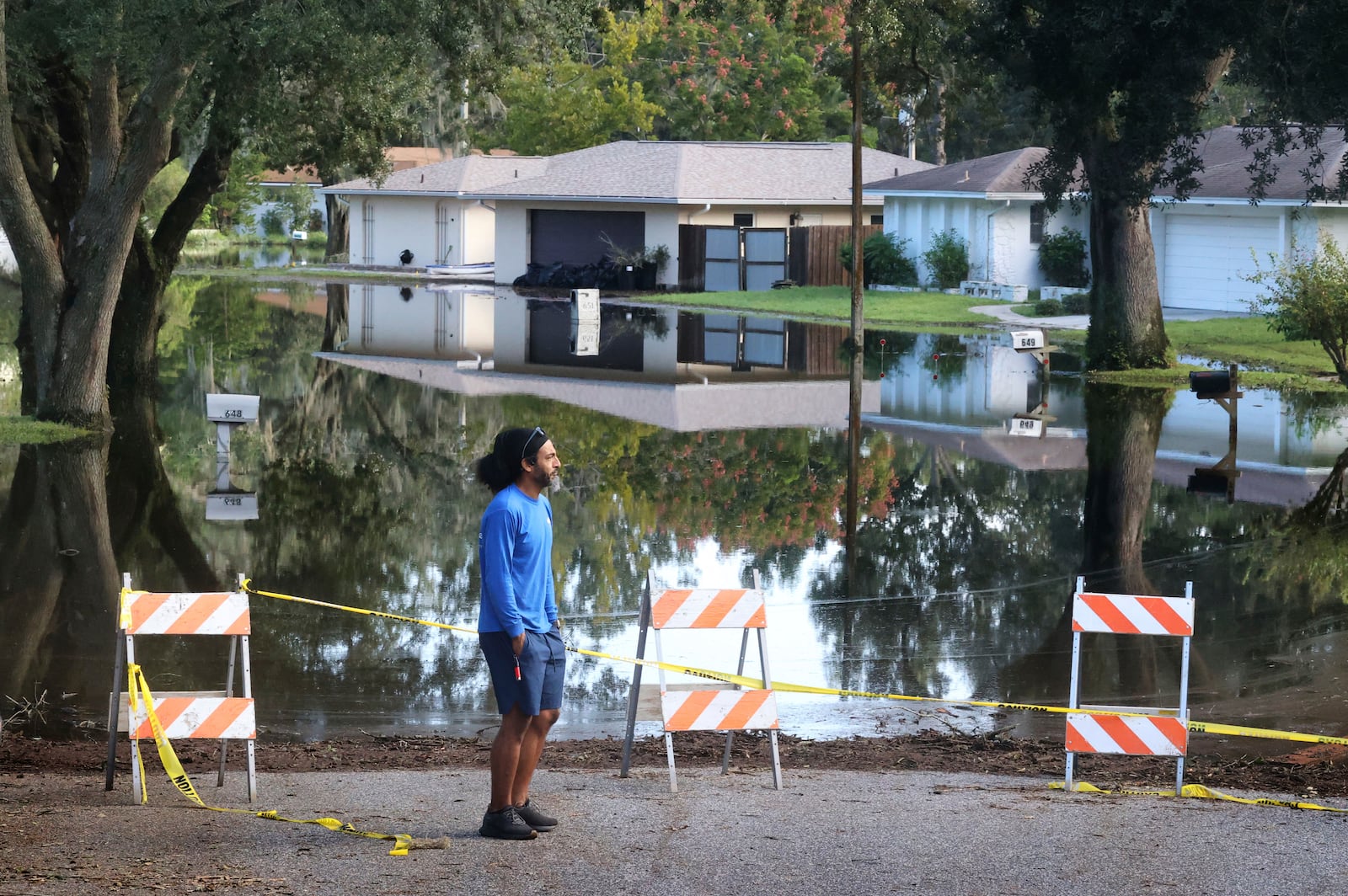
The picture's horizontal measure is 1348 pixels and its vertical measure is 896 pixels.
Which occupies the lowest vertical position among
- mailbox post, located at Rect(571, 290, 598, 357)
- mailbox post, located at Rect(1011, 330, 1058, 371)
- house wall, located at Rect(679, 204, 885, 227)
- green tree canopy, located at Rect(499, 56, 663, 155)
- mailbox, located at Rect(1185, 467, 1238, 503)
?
mailbox, located at Rect(1185, 467, 1238, 503)

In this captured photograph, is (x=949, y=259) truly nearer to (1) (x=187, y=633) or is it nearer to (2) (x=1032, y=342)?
(2) (x=1032, y=342)

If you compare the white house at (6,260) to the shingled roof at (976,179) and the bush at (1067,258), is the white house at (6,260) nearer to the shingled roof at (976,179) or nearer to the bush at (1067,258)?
the shingled roof at (976,179)

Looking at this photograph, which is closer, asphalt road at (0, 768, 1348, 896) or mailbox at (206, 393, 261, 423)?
asphalt road at (0, 768, 1348, 896)

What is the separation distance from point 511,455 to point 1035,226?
4142 centimetres

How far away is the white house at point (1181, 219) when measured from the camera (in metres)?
38.4

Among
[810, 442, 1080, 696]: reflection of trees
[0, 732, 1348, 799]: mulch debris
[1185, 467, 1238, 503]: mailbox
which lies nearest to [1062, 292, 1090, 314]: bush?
[1185, 467, 1238, 503]: mailbox

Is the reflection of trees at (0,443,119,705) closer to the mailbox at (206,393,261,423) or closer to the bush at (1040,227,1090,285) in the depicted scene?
the mailbox at (206,393,261,423)

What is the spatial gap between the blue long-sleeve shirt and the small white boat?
181ft

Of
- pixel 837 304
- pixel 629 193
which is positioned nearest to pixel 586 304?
pixel 837 304

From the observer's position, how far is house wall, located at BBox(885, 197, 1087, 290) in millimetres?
46438

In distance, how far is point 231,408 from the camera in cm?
1989

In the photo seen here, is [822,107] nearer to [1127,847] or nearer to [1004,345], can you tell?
[1004,345]

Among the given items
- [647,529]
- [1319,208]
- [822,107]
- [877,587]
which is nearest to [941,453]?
[647,529]

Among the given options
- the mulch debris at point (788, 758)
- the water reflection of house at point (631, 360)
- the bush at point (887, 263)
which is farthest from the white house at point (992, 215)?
the mulch debris at point (788, 758)
